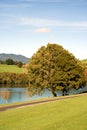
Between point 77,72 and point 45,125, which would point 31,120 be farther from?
point 77,72

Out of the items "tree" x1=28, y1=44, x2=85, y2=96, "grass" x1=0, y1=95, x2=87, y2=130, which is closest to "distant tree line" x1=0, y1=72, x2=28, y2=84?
"tree" x1=28, y1=44, x2=85, y2=96

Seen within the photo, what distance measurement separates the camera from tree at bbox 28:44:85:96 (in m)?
69.0

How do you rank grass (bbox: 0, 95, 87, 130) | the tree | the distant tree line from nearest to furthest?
grass (bbox: 0, 95, 87, 130)
the tree
the distant tree line

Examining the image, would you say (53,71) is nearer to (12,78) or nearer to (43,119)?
(43,119)

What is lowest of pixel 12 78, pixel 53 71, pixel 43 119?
pixel 43 119

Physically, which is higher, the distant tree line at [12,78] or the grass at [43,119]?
the distant tree line at [12,78]

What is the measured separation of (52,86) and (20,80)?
97146mm

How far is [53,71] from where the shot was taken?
69.1 metres

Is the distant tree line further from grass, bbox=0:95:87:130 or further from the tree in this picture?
grass, bbox=0:95:87:130

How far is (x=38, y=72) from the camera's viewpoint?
70250 millimetres

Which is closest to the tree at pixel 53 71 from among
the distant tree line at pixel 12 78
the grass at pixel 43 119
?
the grass at pixel 43 119

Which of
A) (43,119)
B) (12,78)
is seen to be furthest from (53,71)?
(12,78)

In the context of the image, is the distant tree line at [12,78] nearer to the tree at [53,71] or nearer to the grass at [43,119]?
the tree at [53,71]

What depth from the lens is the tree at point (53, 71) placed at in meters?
69.0
